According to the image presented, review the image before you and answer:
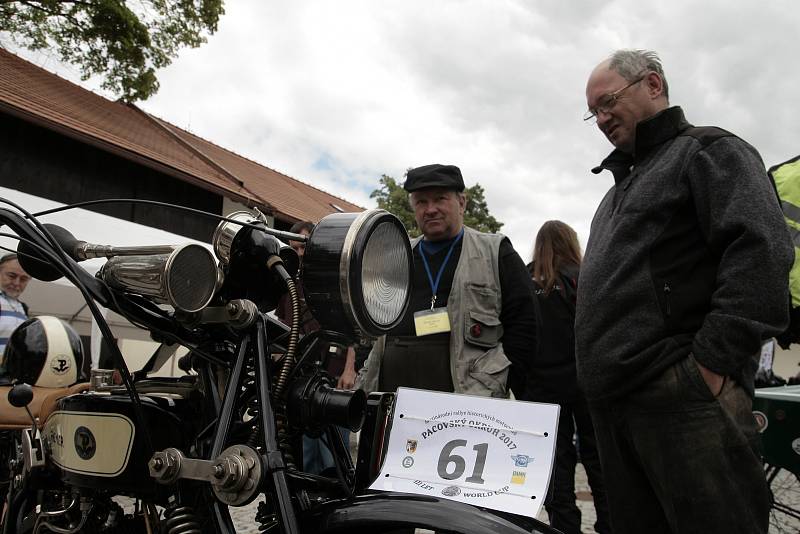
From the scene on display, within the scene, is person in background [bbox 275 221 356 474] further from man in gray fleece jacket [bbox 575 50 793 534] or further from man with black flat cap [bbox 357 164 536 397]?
man in gray fleece jacket [bbox 575 50 793 534]

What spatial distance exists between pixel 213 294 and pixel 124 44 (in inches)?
541

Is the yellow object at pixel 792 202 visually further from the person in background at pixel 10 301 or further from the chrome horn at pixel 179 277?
the person in background at pixel 10 301

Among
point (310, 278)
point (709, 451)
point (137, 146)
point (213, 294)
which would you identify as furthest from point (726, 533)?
point (137, 146)

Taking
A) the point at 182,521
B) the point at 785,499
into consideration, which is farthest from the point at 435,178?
the point at 785,499

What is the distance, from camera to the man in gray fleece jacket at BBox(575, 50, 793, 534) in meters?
1.61

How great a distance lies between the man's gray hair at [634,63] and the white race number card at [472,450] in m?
1.34

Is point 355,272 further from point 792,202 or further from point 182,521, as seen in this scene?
point 792,202

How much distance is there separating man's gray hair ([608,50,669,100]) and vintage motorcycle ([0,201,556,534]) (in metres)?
1.14

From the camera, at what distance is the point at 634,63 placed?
2037mm

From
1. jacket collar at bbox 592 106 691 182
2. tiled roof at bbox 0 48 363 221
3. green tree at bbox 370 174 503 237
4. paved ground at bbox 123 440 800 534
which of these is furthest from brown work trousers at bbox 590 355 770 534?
green tree at bbox 370 174 503 237

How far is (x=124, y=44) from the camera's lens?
1307 cm

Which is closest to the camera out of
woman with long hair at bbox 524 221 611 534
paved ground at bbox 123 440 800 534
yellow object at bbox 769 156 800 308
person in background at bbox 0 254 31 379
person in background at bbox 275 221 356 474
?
person in background at bbox 275 221 356 474

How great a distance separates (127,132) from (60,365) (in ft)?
49.1

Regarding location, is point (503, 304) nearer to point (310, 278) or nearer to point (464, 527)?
point (310, 278)
